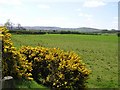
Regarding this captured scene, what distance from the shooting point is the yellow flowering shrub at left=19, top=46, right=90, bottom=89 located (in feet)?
47.4

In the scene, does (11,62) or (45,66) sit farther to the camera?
(45,66)

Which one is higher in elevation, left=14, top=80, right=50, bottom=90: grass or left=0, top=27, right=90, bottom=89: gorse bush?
left=0, top=27, right=90, bottom=89: gorse bush

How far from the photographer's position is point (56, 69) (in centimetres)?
1492

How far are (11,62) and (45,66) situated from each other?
8.14 ft

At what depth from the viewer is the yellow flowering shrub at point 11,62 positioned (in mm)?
12922

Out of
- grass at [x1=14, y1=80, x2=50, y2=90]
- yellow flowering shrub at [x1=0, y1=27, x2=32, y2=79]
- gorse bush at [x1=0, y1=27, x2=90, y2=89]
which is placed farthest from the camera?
gorse bush at [x1=0, y1=27, x2=90, y2=89]

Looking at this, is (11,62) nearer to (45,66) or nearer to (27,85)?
(27,85)

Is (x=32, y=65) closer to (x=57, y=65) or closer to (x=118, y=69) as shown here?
(x=57, y=65)

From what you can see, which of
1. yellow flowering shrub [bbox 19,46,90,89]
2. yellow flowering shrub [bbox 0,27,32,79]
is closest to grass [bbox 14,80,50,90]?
yellow flowering shrub [bbox 0,27,32,79]

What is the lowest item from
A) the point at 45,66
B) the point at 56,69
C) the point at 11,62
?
the point at 56,69

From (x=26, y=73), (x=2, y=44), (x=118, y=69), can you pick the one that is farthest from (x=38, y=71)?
(x=118, y=69)

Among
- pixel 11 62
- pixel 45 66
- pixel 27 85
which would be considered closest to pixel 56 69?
pixel 45 66

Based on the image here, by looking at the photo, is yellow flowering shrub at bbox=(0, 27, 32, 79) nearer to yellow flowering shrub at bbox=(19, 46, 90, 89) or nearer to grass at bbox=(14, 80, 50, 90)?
grass at bbox=(14, 80, 50, 90)

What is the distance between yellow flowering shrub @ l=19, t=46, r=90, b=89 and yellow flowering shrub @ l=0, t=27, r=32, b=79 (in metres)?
1.05
